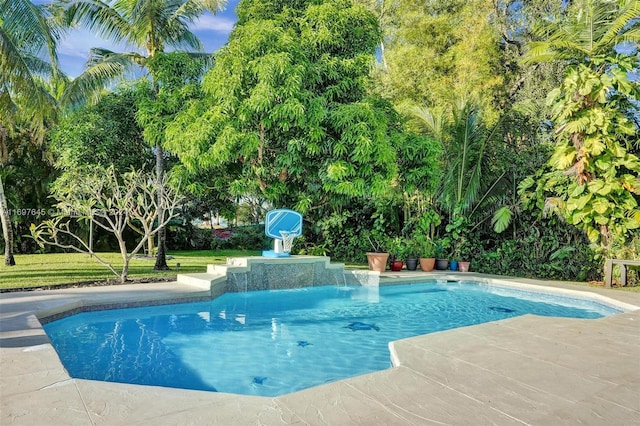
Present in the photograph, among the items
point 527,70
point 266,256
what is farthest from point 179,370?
point 527,70

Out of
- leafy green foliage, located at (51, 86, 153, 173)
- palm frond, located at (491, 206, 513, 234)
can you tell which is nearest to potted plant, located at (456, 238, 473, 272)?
palm frond, located at (491, 206, 513, 234)

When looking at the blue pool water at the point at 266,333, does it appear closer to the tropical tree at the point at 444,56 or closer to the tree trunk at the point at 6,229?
the tree trunk at the point at 6,229

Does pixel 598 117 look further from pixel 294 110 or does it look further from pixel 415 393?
pixel 415 393

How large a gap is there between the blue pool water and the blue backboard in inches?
57.6

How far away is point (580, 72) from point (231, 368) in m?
9.62

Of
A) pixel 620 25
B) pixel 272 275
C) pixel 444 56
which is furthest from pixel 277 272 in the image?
pixel 444 56

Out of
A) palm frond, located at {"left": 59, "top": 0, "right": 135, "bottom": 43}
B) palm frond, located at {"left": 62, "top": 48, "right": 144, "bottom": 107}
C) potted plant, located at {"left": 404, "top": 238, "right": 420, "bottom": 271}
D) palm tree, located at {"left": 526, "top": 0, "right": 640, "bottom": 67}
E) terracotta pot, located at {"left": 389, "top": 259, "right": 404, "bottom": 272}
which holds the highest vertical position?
palm frond, located at {"left": 59, "top": 0, "right": 135, "bottom": 43}

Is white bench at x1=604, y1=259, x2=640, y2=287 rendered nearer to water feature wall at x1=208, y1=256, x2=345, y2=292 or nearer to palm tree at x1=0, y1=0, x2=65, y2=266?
water feature wall at x1=208, y1=256, x2=345, y2=292

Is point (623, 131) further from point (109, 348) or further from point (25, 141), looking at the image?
point (25, 141)

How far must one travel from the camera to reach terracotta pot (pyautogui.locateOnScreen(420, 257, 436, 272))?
12.3 m

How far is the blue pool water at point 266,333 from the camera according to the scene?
459 cm

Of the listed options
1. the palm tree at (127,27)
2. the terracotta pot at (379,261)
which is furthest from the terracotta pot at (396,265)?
the palm tree at (127,27)

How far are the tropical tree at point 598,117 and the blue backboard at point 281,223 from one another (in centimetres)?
633

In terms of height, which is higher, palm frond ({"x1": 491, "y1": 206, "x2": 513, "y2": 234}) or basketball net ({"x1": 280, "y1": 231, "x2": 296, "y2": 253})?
palm frond ({"x1": 491, "y1": 206, "x2": 513, "y2": 234})
